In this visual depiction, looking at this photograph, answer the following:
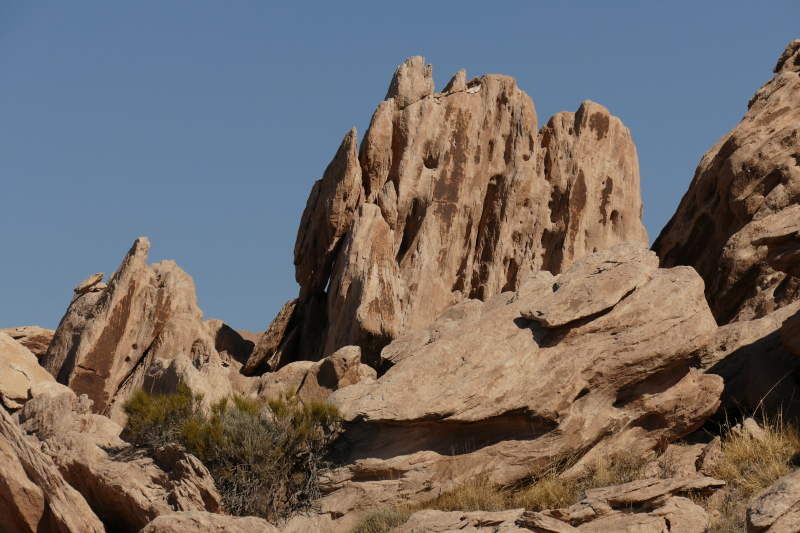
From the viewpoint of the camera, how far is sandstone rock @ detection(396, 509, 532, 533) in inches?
369

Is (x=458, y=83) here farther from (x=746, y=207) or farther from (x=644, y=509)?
(x=644, y=509)

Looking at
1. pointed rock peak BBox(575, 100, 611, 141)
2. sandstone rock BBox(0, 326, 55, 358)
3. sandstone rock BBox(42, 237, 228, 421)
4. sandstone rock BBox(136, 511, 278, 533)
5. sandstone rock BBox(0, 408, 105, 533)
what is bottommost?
sandstone rock BBox(136, 511, 278, 533)

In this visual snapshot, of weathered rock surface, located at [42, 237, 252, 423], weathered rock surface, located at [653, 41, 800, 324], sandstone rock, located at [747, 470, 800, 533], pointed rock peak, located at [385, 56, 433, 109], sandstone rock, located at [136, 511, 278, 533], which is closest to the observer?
sandstone rock, located at [747, 470, 800, 533]

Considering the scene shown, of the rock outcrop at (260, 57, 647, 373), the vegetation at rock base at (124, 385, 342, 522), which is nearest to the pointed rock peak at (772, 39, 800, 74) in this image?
the rock outcrop at (260, 57, 647, 373)

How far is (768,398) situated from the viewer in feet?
41.1

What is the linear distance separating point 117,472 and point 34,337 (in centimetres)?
1361

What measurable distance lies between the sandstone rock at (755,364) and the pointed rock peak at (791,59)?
9.01 m

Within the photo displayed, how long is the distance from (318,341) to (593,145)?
10.2 meters

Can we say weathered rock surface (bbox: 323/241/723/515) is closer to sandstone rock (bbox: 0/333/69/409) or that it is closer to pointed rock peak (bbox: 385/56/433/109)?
sandstone rock (bbox: 0/333/69/409)

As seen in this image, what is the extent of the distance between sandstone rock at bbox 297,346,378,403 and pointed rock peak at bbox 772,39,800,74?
13987 mm

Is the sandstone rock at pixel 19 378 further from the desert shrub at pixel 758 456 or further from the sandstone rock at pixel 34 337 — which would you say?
the desert shrub at pixel 758 456

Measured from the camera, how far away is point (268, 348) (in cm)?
2200

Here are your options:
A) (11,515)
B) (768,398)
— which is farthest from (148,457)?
(768,398)

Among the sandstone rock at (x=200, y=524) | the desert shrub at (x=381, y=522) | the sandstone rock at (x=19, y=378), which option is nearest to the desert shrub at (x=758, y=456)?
the desert shrub at (x=381, y=522)
